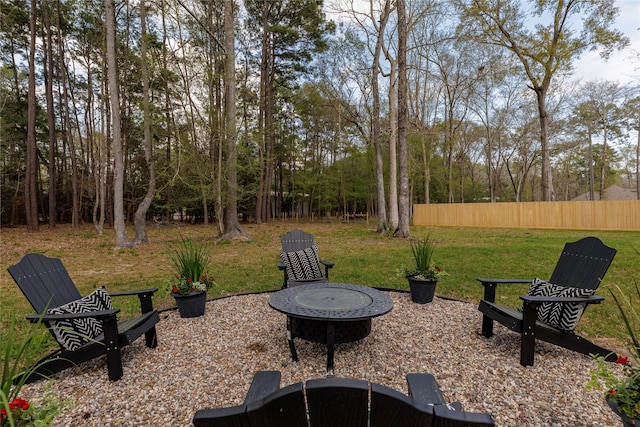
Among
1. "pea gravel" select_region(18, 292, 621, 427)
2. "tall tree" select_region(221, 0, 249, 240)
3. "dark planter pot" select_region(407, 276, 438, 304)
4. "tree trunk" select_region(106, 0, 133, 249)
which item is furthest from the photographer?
"tall tree" select_region(221, 0, 249, 240)

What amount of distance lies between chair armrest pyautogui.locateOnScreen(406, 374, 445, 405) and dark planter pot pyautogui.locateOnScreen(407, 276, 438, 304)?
97.6 inches

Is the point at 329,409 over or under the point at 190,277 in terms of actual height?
over

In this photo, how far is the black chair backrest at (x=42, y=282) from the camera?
7.00 feet

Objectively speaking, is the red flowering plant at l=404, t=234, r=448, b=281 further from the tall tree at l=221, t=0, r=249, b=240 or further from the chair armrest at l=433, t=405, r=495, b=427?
the tall tree at l=221, t=0, r=249, b=240

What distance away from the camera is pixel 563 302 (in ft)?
7.21

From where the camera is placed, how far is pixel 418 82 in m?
17.0

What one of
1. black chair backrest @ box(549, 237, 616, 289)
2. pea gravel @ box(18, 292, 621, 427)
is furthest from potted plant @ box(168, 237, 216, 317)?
black chair backrest @ box(549, 237, 616, 289)

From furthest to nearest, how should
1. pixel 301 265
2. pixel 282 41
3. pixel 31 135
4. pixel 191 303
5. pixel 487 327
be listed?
pixel 282 41 → pixel 31 135 → pixel 301 265 → pixel 191 303 → pixel 487 327

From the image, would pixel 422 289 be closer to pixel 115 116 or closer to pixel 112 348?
pixel 112 348

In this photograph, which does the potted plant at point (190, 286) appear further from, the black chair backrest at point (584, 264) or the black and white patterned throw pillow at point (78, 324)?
the black chair backrest at point (584, 264)

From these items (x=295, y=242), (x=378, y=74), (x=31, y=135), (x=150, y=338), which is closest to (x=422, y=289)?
(x=295, y=242)

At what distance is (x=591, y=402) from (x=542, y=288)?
1.01 metres

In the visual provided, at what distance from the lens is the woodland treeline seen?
8.91m

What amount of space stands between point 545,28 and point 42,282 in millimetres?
16478
